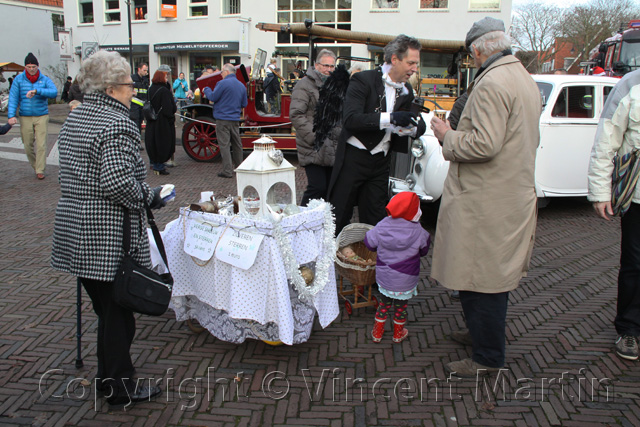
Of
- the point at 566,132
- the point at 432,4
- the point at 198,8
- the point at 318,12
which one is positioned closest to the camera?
the point at 566,132

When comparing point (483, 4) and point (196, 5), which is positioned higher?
point (196, 5)

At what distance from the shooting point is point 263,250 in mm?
2713

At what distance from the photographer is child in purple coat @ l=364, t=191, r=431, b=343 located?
3.09 meters

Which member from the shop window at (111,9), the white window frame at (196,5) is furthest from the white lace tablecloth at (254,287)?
the shop window at (111,9)

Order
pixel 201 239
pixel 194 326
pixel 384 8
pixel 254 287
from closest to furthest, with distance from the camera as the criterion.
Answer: pixel 254 287 → pixel 201 239 → pixel 194 326 → pixel 384 8

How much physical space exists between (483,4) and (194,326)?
1892 centimetres

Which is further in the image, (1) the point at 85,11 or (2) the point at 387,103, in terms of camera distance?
(1) the point at 85,11

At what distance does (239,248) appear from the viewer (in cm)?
273

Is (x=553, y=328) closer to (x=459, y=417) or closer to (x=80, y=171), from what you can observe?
(x=459, y=417)

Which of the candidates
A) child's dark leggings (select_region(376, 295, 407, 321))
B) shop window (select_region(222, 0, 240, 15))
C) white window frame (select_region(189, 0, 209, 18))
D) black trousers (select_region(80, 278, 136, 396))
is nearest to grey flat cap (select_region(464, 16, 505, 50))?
child's dark leggings (select_region(376, 295, 407, 321))

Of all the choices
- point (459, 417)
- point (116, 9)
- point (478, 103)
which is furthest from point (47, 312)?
point (116, 9)

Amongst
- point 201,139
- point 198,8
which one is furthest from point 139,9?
point 201,139

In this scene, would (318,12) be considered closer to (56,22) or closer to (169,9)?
(169,9)

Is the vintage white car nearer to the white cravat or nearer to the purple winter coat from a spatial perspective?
the white cravat
